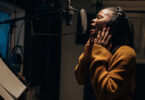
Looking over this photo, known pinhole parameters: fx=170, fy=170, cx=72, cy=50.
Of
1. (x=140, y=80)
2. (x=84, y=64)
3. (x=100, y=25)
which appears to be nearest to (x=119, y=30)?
(x=100, y=25)

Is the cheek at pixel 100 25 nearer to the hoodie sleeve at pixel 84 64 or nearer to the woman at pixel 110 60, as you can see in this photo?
the woman at pixel 110 60

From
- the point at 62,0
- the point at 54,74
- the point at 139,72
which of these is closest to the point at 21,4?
the point at 62,0

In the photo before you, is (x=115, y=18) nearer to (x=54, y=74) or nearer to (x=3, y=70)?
(x=3, y=70)

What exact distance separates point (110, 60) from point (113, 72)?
0.34 feet

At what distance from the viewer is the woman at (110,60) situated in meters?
1.03

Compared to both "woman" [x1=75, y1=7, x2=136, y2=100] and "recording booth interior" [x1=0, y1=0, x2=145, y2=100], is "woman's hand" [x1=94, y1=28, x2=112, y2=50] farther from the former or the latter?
"recording booth interior" [x1=0, y1=0, x2=145, y2=100]

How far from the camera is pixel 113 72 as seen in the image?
1.04 meters

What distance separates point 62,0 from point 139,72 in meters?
1.30

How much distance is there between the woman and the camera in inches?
40.6

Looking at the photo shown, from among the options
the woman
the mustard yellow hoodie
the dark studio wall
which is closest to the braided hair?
the woman

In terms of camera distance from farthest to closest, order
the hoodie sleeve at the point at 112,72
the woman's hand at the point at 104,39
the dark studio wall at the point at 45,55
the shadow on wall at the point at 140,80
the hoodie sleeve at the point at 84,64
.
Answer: the dark studio wall at the point at 45,55 → the shadow on wall at the point at 140,80 → the hoodie sleeve at the point at 84,64 → the woman's hand at the point at 104,39 → the hoodie sleeve at the point at 112,72

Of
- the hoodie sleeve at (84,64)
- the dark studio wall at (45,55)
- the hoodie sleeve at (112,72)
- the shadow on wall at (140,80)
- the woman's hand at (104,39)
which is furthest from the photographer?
the dark studio wall at (45,55)

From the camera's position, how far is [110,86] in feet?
3.34

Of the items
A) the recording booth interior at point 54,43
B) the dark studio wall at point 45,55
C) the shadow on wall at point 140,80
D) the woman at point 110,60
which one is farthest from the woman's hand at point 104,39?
the dark studio wall at point 45,55
